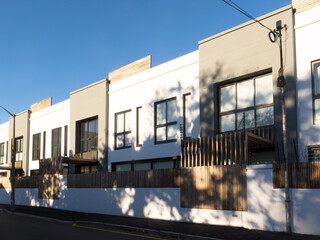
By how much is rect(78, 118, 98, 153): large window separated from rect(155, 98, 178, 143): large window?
6.58 meters

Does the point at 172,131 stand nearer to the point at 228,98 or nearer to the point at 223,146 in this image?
the point at 228,98

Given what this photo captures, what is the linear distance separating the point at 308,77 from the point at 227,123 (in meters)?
4.51

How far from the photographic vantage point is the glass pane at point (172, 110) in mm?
22250

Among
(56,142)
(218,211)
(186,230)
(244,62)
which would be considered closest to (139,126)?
(244,62)

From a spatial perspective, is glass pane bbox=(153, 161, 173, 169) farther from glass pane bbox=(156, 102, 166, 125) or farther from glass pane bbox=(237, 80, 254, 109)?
glass pane bbox=(237, 80, 254, 109)

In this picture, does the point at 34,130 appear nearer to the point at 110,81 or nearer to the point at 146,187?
the point at 110,81

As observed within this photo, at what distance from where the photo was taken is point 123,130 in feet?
83.9

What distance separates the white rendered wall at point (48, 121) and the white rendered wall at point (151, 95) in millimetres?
6150

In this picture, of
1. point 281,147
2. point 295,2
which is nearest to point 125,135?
point 281,147

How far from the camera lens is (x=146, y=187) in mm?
19328

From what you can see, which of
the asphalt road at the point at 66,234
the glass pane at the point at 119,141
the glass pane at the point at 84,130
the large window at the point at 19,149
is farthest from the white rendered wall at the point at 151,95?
the large window at the point at 19,149

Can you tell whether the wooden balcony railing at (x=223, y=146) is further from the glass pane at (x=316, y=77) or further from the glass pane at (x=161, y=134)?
the glass pane at (x=161, y=134)

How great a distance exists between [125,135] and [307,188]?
555 inches

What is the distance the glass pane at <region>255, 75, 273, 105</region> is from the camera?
58.5 feet
